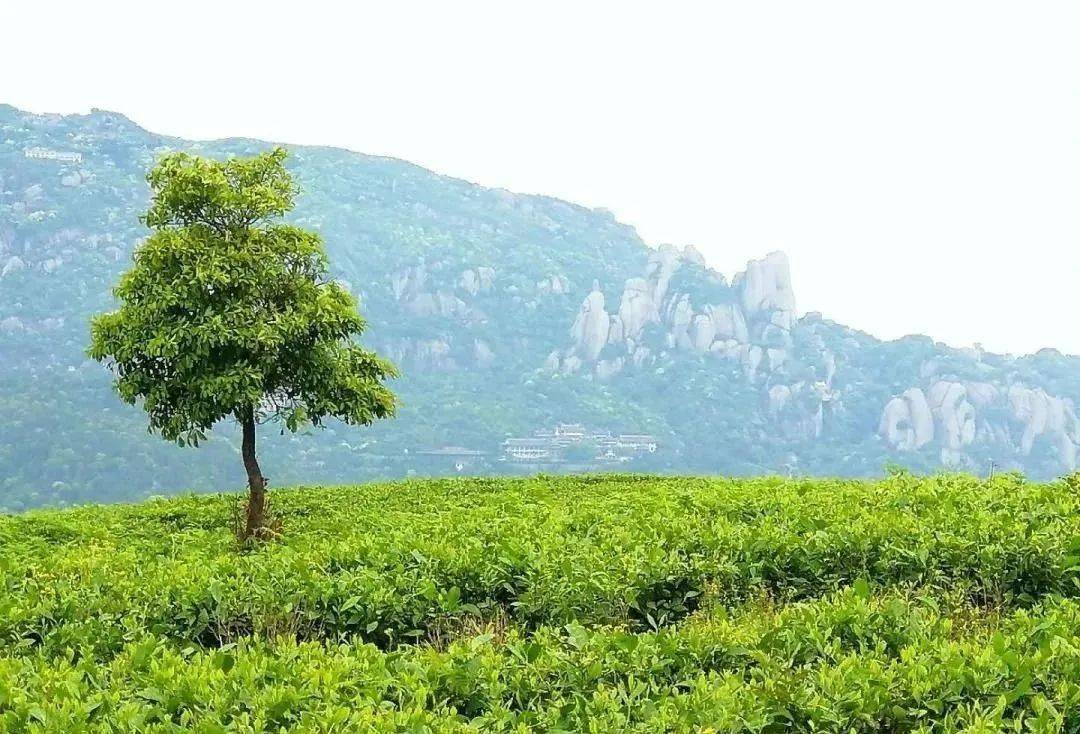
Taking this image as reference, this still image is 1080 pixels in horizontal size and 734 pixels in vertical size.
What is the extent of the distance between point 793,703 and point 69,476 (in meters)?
82.4

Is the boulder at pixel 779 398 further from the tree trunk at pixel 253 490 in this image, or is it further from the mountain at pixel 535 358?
the tree trunk at pixel 253 490

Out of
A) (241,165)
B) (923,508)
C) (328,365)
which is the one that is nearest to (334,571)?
(923,508)

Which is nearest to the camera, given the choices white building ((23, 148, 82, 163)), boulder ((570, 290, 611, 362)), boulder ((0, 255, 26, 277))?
boulder ((0, 255, 26, 277))

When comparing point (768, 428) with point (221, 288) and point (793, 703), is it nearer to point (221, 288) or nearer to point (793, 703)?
point (221, 288)

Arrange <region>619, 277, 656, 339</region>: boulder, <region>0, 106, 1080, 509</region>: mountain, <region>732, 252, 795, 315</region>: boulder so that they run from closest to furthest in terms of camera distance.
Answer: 1. <region>0, 106, 1080, 509</region>: mountain
2. <region>619, 277, 656, 339</region>: boulder
3. <region>732, 252, 795, 315</region>: boulder

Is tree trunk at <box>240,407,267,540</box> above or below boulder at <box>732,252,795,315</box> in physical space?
below

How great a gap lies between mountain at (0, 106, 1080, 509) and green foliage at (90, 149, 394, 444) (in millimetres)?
72793

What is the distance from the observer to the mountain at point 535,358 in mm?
113750

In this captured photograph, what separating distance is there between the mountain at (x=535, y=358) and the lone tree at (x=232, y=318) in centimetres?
7274

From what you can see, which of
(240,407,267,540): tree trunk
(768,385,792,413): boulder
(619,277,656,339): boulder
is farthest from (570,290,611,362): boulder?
(240,407,267,540): tree trunk

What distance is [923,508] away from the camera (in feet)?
29.2

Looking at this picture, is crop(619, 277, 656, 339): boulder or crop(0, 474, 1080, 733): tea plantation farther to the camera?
crop(619, 277, 656, 339): boulder

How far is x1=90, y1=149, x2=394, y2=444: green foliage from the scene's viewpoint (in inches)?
559

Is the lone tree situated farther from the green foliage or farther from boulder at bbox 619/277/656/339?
boulder at bbox 619/277/656/339
